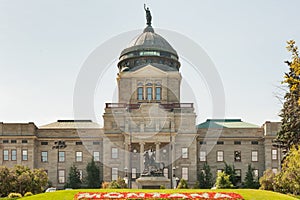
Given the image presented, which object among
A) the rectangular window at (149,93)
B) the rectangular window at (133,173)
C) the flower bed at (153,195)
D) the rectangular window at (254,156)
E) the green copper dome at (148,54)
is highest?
the green copper dome at (148,54)

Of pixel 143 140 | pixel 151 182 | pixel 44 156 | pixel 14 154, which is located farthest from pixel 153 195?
pixel 44 156

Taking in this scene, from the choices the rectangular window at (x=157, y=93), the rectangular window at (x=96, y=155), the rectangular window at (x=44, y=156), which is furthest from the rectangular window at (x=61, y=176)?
the rectangular window at (x=157, y=93)

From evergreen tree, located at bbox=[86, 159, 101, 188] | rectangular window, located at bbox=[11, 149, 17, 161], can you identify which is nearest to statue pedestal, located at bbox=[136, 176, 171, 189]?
evergreen tree, located at bbox=[86, 159, 101, 188]

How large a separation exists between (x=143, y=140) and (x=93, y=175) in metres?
8.00

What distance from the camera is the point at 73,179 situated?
69562 mm

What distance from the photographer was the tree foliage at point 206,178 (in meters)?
69.6

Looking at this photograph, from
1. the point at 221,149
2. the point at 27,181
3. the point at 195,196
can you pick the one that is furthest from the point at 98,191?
the point at 221,149

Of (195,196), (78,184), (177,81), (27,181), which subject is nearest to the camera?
(195,196)

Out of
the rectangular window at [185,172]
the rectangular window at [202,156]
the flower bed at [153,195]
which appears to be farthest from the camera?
the rectangular window at [202,156]

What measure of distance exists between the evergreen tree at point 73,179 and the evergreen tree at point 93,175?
4.16ft

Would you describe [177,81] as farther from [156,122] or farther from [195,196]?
[195,196]

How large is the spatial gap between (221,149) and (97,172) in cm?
1702

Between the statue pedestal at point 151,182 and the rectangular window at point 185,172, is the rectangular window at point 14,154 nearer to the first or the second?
the rectangular window at point 185,172

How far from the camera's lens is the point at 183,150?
71.5 meters
